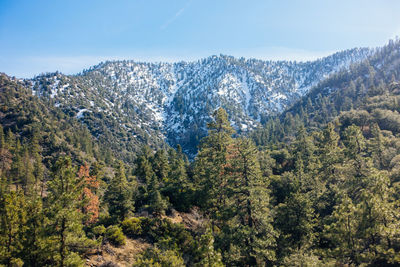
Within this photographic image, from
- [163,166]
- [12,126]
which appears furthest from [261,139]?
[12,126]

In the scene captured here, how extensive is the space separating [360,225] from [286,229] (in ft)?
27.7

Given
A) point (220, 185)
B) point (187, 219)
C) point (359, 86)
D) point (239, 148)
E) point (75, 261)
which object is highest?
point (359, 86)

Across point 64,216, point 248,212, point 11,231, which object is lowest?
point 248,212

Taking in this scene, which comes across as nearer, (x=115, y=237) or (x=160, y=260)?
(x=160, y=260)

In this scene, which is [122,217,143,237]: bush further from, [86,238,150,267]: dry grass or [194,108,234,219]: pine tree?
[194,108,234,219]: pine tree

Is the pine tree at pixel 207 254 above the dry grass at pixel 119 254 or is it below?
above

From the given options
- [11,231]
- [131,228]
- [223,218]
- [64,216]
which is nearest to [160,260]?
[64,216]

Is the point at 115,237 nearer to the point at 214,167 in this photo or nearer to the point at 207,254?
the point at 207,254

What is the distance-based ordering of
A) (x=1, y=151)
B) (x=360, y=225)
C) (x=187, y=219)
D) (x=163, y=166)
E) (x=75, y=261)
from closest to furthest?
1. (x=75, y=261)
2. (x=360, y=225)
3. (x=187, y=219)
4. (x=163, y=166)
5. (x=1, y=151)

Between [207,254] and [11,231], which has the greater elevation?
[11,231]

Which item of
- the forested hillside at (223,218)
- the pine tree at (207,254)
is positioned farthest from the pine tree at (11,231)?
the pine tree at (207,254)

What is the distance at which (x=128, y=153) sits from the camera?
195 meters

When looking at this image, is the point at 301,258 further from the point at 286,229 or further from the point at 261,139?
the point at 261,139

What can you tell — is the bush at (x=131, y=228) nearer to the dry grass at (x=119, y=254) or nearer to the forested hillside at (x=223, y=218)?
the forested hillside at (x=223, y=218)
